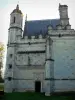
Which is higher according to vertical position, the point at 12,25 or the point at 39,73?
the point at 12,25

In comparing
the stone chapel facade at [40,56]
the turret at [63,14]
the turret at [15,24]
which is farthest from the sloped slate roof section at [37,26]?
the turret at [15,24]

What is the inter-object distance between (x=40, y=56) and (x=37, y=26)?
736 cm

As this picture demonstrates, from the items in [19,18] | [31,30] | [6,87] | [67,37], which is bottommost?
[6,87]

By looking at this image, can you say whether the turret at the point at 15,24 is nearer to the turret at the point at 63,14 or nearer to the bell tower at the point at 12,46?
the bell tower at the point at 12,46

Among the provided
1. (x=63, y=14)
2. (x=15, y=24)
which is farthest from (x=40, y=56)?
(x=63, y=14)

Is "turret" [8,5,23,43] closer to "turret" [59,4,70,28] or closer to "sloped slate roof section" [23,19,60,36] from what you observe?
"sloped slate roof section" [23,19,60,36]

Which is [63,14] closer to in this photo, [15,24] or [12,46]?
[15,24]

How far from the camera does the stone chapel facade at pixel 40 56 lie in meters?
24.7

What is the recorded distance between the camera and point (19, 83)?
91.7ft

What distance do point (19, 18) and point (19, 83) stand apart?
11.8 metres

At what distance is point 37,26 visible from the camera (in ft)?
109

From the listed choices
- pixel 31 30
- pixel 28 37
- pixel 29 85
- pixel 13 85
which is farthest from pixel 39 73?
pixel 31 30

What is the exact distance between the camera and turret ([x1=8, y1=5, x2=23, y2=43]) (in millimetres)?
30339

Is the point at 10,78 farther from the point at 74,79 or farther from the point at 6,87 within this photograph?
the point at 74,79
